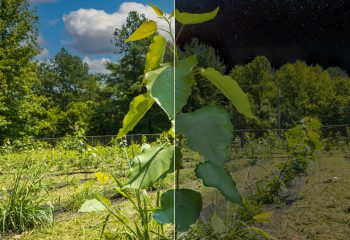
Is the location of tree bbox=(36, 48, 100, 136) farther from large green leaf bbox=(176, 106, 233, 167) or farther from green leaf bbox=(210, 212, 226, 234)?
large green leaf bbox=(176, 106, 233, 167)

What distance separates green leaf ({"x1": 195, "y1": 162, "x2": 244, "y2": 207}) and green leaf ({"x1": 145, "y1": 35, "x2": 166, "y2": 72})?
234 millimetres

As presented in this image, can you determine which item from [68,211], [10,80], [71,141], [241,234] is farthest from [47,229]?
[10,80]

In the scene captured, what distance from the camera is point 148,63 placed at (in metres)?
0.86

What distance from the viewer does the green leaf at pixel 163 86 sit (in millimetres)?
671

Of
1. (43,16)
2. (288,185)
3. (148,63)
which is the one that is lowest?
(288,185)

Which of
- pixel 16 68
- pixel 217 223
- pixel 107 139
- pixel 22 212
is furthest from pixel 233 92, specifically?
pixel 16 68

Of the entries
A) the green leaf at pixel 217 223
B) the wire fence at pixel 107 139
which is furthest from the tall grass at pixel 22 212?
the wire fence at pixel 107 139

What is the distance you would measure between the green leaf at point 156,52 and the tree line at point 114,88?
0.11 metres

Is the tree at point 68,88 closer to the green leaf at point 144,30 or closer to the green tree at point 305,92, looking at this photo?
the green leaf at point 144,30

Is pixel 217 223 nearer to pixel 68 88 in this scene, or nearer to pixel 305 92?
pixel 305 92

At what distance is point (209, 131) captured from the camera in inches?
28.0

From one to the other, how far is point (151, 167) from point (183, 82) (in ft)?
0.63

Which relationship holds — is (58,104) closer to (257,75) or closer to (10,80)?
(10,80)

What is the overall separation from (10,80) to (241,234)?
1629cm
